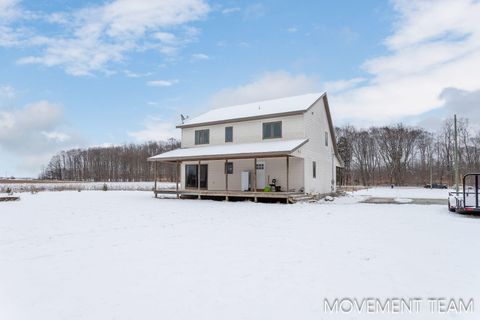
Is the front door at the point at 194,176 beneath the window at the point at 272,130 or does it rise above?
beneath

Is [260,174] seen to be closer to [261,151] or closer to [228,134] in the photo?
[261,151]

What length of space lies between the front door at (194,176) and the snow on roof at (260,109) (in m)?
3.35

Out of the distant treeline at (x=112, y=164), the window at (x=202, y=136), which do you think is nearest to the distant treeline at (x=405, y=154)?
the window at (x=202, y=136)

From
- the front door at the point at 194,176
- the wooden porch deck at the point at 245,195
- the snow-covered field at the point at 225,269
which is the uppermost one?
the front door at the point at 194,176

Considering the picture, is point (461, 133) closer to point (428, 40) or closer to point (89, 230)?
point (428, 40)

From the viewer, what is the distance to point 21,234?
347 inches

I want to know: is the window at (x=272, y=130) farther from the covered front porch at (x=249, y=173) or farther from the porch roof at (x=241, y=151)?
the covered front porch at (x=249, y=173)

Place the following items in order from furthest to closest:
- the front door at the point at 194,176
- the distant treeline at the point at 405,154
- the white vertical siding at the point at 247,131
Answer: the distant treeline at the point at 405,154
the front door at the point at 194,176
the white vertical siding at the point at 247,131

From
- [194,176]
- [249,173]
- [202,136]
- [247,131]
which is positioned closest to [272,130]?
[247,131]

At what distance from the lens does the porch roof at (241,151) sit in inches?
679

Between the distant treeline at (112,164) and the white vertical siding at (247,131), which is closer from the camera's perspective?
the white vertical siding at (247,131)

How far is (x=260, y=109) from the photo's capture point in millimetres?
22562

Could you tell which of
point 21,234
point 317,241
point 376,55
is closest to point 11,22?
point 21,234

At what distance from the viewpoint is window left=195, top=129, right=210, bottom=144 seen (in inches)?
921
